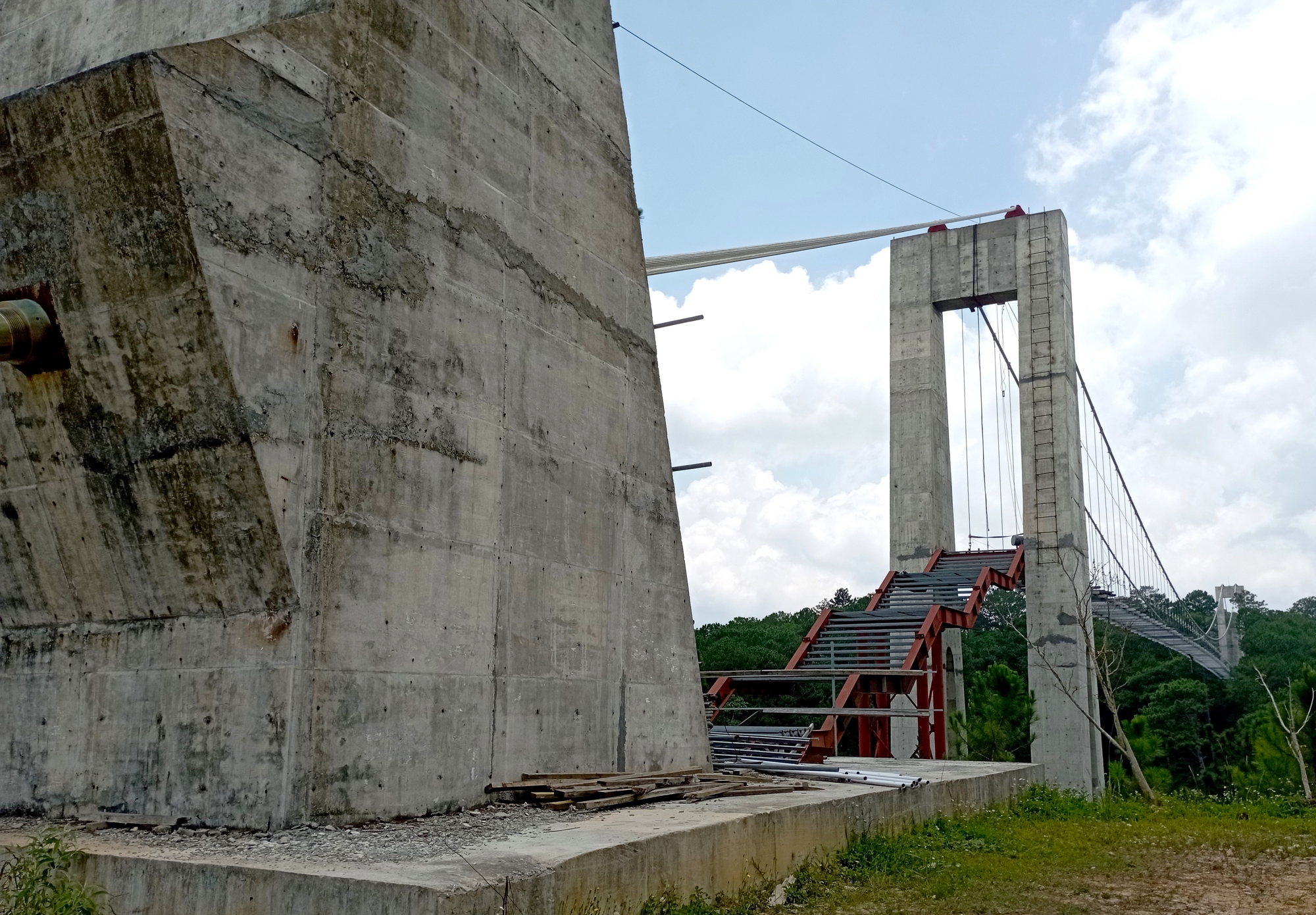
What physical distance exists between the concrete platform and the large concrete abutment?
1841cm

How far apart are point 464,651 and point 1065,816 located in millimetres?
7875

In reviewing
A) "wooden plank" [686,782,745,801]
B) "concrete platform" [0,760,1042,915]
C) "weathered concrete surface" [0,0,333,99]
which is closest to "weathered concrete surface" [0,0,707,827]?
"weathered concrete surface" [0,0,333,99]

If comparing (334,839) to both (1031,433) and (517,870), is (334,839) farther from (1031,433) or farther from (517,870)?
(1031,433)

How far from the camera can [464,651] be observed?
693 cm

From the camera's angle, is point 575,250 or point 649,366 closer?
point 575,250

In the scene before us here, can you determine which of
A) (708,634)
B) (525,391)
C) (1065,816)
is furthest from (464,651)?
(708,634)

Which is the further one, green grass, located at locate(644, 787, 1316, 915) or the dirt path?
the dirt path

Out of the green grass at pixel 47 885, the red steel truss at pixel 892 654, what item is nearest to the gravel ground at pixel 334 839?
the green grass at pixel 47 885

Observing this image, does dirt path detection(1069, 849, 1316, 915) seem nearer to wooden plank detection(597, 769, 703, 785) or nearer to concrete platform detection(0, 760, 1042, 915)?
concrete platform detection(0, 760, 1042, 915)

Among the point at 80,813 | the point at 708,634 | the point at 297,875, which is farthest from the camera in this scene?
the point at 708,634

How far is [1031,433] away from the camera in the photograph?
83.5 ft

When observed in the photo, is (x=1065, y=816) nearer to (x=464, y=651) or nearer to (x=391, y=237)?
(x=464, y=651)

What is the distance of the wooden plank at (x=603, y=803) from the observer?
7086mm

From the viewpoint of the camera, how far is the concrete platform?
176 inches
